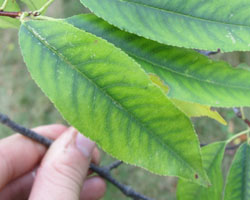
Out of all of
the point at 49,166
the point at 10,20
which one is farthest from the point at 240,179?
the point at 10,20

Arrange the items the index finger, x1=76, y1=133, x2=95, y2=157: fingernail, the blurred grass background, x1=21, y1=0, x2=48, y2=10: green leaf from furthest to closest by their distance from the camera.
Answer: the blurred grass background
the index finger
x1=76, y1=133, x2=95, y2=157: fingernail
x1=21, y1=0, x2=48, y2=10: green leaf

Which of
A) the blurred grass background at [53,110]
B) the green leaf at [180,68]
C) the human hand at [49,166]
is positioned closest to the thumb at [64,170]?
the human hand at [49,166]

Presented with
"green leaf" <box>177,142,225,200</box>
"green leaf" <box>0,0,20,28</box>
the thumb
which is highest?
"green leaf" <box>0,0,20,28</box>

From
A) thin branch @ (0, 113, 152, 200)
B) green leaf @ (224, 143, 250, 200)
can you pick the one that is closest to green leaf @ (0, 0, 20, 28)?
thin branch @ (0, 113, 152, 200)

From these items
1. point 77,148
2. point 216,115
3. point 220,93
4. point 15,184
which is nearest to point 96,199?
point 15,184

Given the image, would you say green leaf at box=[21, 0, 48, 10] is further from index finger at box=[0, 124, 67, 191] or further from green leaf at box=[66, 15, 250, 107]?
index finger at box=[0, 124, 67, 191]

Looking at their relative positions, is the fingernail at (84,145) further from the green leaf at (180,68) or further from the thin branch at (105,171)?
the green leaf at (180,68)
